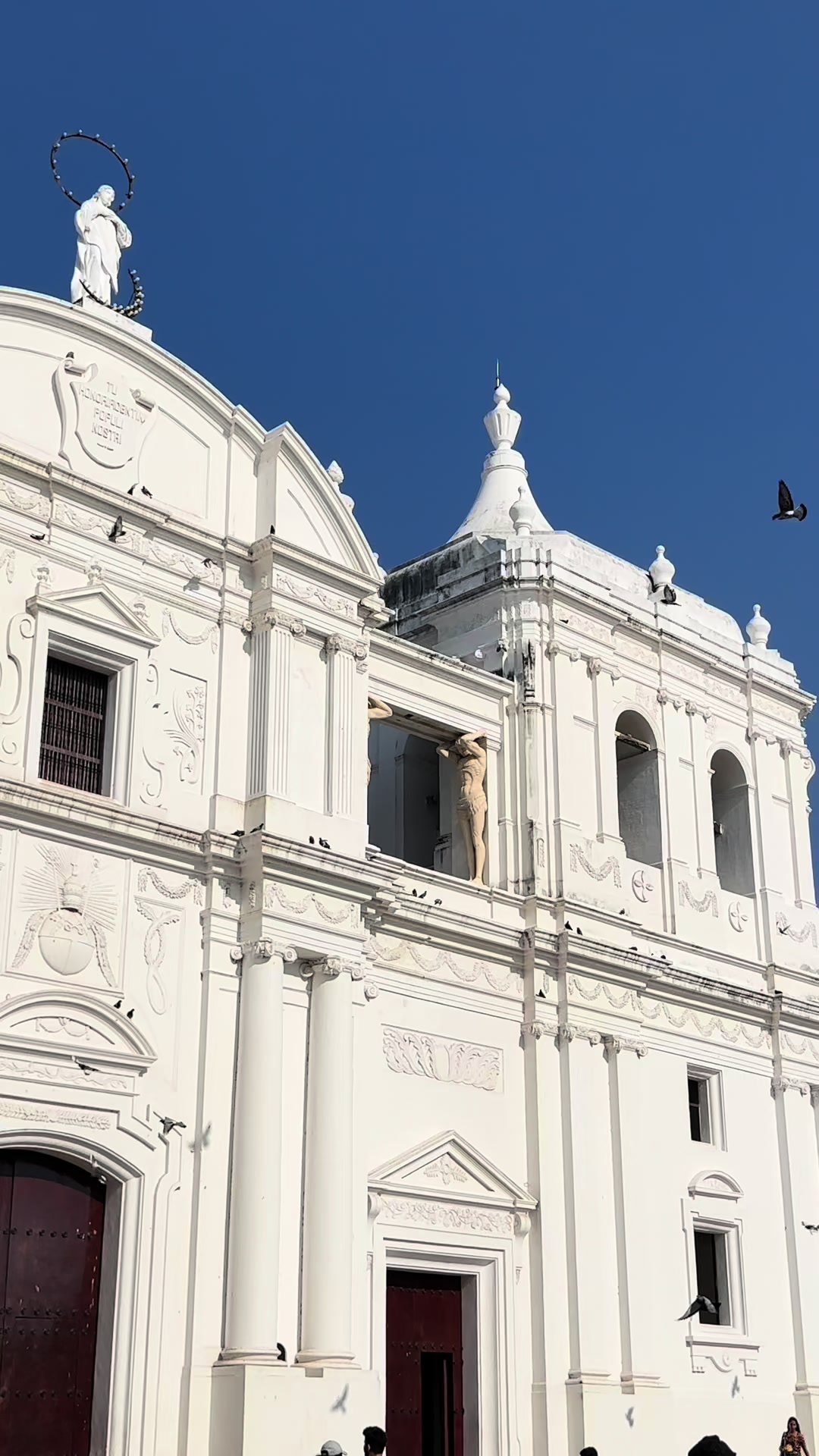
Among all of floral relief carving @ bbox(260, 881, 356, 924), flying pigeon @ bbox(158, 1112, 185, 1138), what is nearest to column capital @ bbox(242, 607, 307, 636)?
floral relief carving @ bbox(260, 881, 356, 924)

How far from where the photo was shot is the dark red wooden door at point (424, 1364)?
19.0m

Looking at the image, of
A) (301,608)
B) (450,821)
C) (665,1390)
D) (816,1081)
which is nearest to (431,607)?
(450,821)

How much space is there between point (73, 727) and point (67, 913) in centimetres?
209

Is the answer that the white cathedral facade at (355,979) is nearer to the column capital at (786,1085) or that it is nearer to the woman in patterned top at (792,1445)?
the column capital at (786,1085)

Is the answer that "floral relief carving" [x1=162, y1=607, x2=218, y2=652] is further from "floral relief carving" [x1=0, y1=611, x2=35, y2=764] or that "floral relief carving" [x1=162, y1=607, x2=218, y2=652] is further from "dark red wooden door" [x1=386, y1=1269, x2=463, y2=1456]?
"dark red wooden door" [x1=386, y1=1269, x2=463, y2=1456]

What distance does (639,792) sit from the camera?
24.6 meters

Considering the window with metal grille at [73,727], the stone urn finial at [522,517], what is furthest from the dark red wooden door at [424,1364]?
the stone urn finial at [522,517]

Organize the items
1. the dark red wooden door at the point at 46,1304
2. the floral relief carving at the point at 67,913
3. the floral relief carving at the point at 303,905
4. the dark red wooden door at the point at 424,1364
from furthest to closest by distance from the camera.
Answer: the dark red wooden door at the point at 424,1364 < the floral relief carving at the point at 303,905 < the floral relief carving at the point at 67,913 < the dark red wooden door at the point at 46,1304

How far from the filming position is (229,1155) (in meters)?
17.3

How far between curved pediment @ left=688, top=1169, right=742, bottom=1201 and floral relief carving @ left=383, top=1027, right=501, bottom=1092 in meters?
3.57

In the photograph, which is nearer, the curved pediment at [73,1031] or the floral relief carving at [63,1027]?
the curved pediment at [73,1031]

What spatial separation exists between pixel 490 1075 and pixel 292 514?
273 inches

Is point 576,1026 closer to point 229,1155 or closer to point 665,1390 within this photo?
point 665,1390

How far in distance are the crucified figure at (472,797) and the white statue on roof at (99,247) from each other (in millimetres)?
6954
